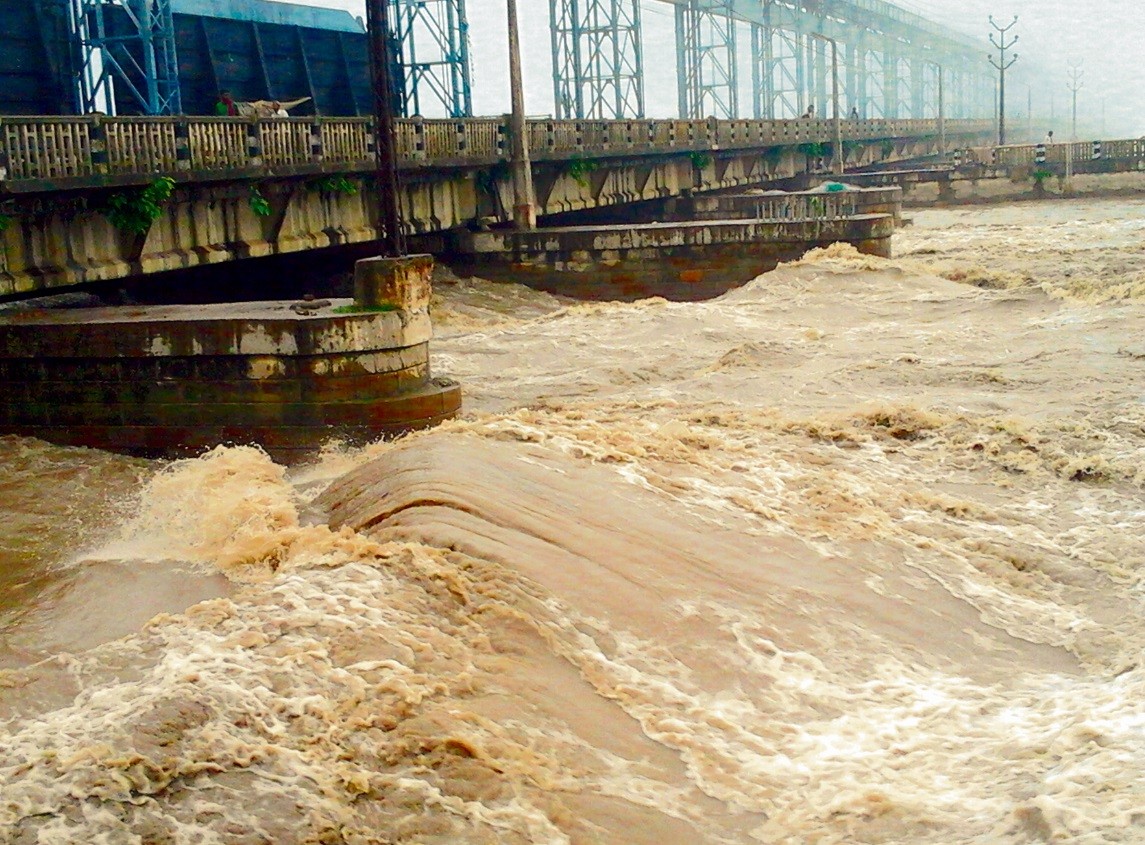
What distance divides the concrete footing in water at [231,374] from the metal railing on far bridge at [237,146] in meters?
2.02

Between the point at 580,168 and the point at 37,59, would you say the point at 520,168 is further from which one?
the point at 37,59

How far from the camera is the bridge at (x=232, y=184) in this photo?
1689cm

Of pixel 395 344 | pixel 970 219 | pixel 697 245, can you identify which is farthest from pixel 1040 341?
pixel 970 219

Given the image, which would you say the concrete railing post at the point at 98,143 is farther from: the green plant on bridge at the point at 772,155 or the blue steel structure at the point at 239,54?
the green plant on bridge at the point at 772,155

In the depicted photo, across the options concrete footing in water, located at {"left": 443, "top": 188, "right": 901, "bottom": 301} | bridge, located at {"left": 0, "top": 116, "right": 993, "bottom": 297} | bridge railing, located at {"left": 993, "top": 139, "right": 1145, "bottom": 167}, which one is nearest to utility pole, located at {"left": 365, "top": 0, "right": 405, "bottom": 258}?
bridge, located at {"left": 0, "top": 116, "right": 993, "bottom": 297}

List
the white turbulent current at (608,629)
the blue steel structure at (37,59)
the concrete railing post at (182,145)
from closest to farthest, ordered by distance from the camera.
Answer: the white turbulent current at (608,629)
the concrete railing post at (182,145)
the blue steel structure at (37,59)

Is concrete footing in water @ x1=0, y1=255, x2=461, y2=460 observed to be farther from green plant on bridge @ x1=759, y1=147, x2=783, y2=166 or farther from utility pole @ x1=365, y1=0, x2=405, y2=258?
green plant on bridge @ x1=759, y1=147, x2=783, y2=166

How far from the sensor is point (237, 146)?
20.6 metres

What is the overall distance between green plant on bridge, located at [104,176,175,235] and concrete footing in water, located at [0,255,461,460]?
2.18 metres

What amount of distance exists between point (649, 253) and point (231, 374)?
629 inches

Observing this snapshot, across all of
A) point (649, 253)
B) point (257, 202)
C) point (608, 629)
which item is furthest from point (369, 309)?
point (649, 253)

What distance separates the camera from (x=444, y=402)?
16406mm

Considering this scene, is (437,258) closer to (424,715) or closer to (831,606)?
(831,606)

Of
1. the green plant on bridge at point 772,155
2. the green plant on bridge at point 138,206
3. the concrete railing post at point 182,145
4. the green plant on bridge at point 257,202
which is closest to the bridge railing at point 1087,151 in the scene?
the green plant on bridge at point 772,155
